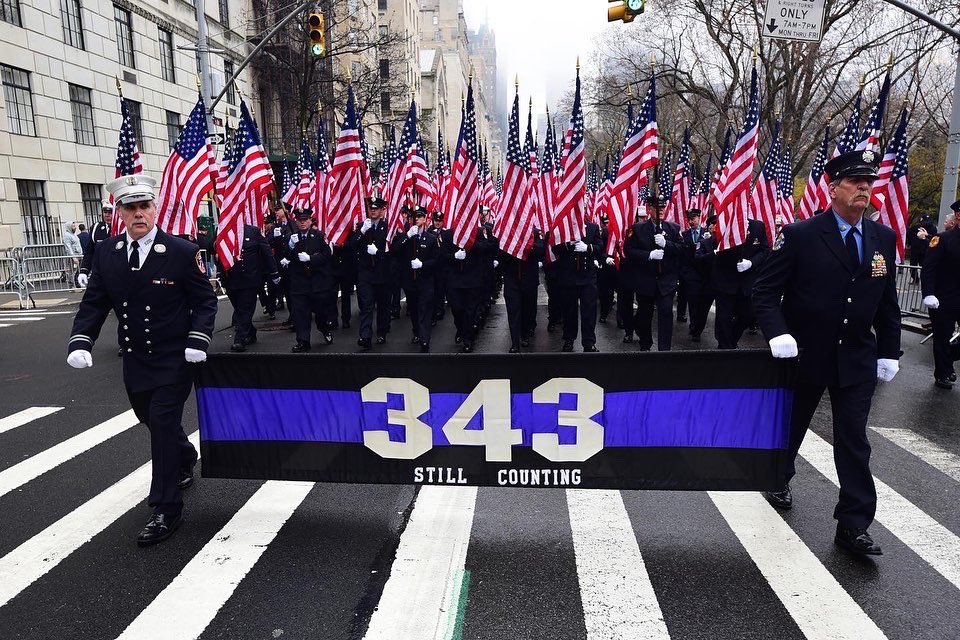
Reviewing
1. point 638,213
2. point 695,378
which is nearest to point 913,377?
point 638,213

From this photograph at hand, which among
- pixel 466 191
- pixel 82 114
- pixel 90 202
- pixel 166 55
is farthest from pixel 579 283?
pixel 166 55

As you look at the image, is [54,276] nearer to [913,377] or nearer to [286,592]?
[286,592]

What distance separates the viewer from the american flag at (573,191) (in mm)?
9773

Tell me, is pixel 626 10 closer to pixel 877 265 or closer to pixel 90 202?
pixel 877 265

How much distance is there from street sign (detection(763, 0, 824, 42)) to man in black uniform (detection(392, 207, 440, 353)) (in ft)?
24.6

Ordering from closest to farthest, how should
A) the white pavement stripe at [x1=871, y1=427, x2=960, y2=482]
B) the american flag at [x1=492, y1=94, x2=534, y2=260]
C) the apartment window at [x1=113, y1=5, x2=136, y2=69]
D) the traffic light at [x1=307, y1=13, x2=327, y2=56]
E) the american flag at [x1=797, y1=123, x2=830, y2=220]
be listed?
the white pavement stripe at [x1=871, y1=427, x2=960, y2=482], the american flag at [x1=492, y1=94, x2=534, y2=260], the american flag at [x1=797, y1=123, x2=830, y2=220], the traffic light at [x1=307, y1=13, x2=327, y2=56], the apartment window at [x1=113, y1=5, x2=136, y2=69]

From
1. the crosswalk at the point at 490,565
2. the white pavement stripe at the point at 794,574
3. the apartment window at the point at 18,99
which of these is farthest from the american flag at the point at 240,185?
the apartment window at the point at 18,99

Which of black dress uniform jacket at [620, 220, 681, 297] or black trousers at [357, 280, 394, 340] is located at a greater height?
black dress uniform jacket at [620, 220, 681, 297]

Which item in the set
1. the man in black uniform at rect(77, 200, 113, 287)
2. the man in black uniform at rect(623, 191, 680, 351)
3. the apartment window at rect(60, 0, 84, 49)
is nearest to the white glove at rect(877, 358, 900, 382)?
the man in black uniform at rect(623, 191, 680, 351)

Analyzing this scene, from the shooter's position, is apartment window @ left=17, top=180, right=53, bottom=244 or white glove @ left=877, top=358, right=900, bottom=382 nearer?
white glove @ left=877, top=358, right=900, bottom=382

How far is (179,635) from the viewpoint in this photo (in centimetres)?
316

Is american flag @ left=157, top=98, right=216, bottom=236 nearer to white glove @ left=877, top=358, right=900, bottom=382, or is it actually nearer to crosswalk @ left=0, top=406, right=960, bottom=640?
crosswalk @ left=0, top=406, right=960, bottom=640

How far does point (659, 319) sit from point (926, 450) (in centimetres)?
394

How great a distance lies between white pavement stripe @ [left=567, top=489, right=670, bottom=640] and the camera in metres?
3.19
